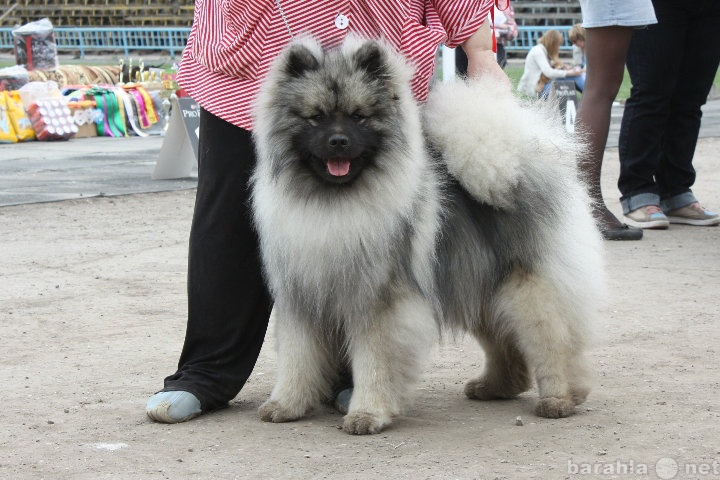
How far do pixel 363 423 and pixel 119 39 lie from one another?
34.2 metres

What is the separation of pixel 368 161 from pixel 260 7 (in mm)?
635

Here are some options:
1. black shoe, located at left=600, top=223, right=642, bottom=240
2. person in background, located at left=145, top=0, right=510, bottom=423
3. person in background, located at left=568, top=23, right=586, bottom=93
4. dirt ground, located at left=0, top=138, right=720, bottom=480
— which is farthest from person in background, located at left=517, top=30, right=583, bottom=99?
person in background, located at left=145, top=0, right=510, bottom=423

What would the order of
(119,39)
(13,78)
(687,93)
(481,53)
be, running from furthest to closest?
(119,39), (13,78), (687,93), (481,53)

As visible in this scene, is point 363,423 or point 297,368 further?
point 297,368

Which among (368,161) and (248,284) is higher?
(368,161)

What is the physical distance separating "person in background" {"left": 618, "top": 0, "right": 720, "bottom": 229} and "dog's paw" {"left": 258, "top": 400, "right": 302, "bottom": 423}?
3.96m

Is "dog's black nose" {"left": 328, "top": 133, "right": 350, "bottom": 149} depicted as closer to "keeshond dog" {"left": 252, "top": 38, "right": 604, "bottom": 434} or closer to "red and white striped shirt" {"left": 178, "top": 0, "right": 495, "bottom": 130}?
"keeshond dog" {"left": 252, "top": 38, "right": 604, "bottom": 434}

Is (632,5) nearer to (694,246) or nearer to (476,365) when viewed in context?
(694,246)

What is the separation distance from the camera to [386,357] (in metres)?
3.23

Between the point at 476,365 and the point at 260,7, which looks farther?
the point at 476,365

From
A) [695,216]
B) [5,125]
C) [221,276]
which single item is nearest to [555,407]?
[221,276]

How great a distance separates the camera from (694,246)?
246 inches

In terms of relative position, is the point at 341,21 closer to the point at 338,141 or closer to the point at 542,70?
the point at 338,141

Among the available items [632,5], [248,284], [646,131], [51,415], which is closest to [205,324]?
[248,284]
